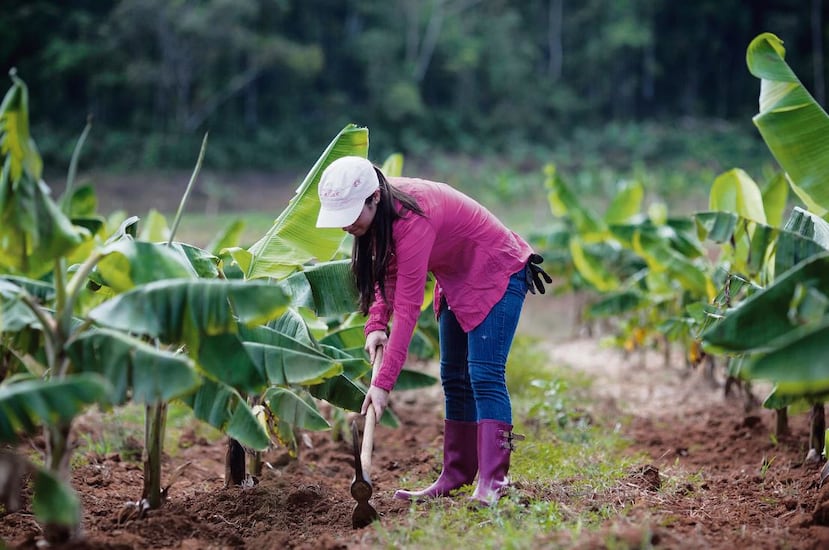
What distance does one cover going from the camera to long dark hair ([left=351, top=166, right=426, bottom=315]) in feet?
12.6

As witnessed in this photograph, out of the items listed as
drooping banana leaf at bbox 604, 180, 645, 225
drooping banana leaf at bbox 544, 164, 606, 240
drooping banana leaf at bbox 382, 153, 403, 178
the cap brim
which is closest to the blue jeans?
the cap brim

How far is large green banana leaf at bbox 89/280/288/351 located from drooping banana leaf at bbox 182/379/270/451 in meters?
0.47

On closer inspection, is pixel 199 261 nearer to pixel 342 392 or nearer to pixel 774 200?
pixel 342 392

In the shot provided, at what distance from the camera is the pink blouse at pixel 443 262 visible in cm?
385

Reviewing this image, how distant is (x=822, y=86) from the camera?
42438mm

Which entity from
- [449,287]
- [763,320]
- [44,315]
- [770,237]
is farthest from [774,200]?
[44,315]

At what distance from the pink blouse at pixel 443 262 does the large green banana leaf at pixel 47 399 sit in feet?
4.43

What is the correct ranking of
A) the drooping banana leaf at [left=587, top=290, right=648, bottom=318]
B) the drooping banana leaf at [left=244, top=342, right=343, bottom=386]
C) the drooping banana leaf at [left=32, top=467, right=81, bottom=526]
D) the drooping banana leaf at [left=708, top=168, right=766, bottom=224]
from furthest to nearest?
the drooping banana leaf at [left=587, top=290, right=648, bottom=318] → the drooping banana leaf at [left=708, top=168, right=766, bottom=224] → the drooping banana leaf at [left=244, top=342, right=343, bottom=386] → the drooping banana leaf at [left=32, top=467, right=81, bottom=526]

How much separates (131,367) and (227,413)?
0.56 m

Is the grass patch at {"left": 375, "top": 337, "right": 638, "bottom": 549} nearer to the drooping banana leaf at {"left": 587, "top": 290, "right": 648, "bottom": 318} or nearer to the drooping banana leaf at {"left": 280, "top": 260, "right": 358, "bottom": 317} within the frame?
the drooping banana leaf at {"left": 280, "top": 260, "right": 358, "bottom": 317}

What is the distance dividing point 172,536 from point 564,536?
171 cm

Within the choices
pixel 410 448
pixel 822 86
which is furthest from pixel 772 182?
pixel 822 86

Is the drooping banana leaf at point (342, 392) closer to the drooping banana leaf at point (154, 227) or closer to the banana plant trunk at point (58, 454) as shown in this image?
the banana plant trunk at point (58, 454)

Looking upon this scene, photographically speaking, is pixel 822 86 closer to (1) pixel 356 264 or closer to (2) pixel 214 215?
(2) pixel 214 215
